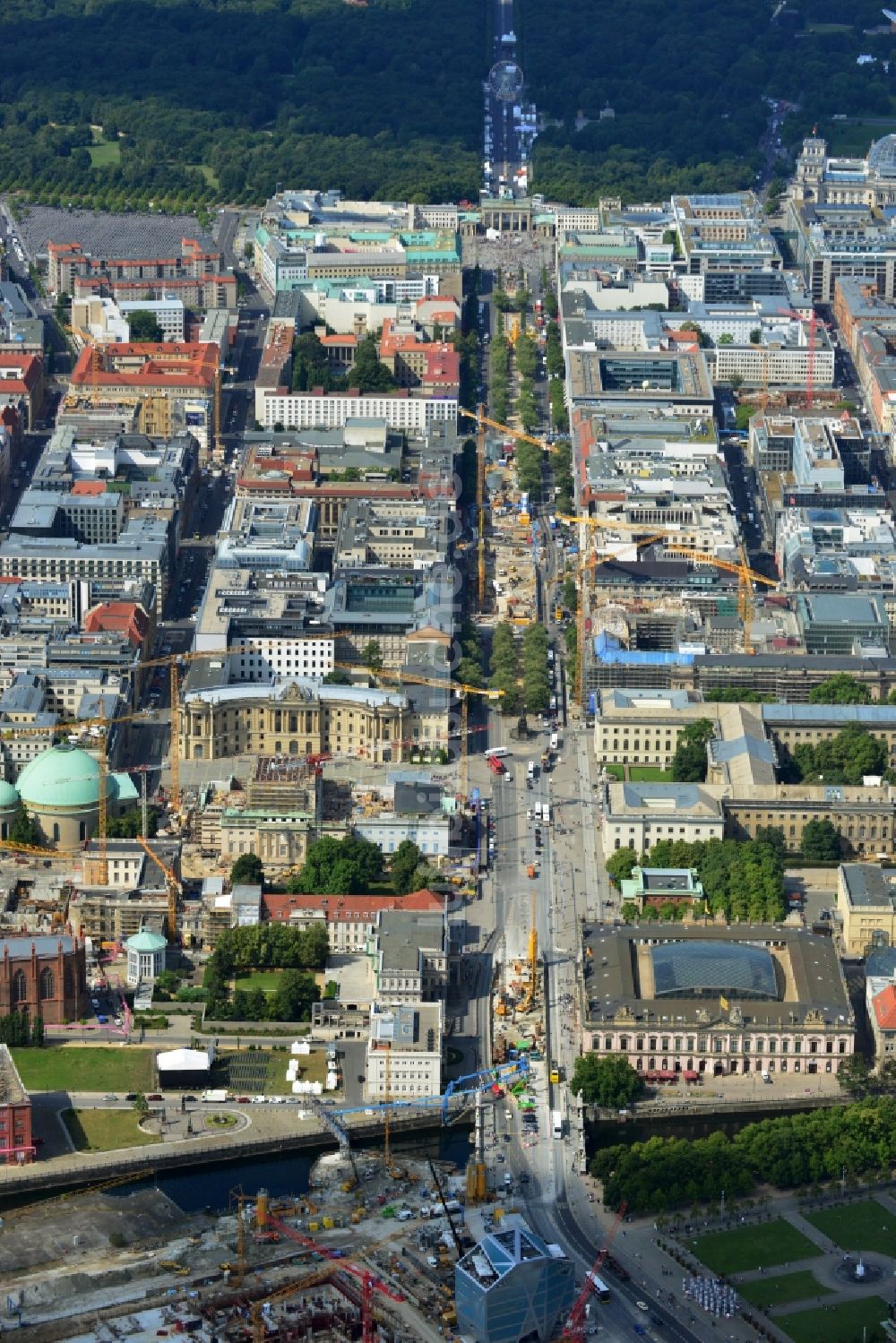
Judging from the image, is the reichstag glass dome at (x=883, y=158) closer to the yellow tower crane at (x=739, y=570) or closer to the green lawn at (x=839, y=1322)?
the yellow tower crane at (x=739, y=570)

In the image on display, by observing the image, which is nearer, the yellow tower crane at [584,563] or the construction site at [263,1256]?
the construction site at [263,1256]

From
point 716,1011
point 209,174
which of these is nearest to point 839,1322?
point 716,1011

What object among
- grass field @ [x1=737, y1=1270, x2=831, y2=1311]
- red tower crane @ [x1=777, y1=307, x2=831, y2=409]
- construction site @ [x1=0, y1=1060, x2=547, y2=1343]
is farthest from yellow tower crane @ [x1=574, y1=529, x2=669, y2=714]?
grass field @ [x1=737, y1=1270, x2=831, y2=1311]

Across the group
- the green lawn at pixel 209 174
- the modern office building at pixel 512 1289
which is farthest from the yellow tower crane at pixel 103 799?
the green lawn at pixel 209 174

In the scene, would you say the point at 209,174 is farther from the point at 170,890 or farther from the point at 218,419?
the point at 170,890

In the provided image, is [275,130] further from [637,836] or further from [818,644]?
[637,836]

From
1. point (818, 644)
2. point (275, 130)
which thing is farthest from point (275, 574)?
point (275, 130)
